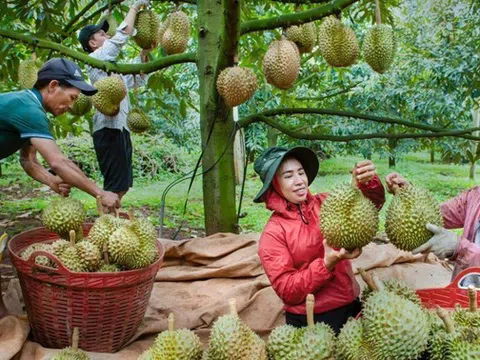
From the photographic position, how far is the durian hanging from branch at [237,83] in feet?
10.3

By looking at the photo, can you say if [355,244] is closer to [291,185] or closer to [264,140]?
[291,185]

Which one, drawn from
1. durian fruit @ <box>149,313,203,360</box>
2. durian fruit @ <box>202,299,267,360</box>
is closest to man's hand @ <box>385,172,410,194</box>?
durian fruit @ <box>202,299,267,360</box>

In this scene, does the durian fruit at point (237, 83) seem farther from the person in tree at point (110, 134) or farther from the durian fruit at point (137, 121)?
the person in tree at point (110, 134)

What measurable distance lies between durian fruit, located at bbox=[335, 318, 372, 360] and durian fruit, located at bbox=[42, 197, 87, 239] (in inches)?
61.3

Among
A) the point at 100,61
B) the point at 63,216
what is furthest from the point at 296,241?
the point at 100,61

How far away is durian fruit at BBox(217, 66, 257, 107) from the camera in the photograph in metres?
3.14

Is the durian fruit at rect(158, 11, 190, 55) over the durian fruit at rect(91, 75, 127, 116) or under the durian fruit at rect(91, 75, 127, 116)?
over

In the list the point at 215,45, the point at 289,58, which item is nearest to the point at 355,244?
the point at 289,58

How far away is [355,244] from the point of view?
2080mm

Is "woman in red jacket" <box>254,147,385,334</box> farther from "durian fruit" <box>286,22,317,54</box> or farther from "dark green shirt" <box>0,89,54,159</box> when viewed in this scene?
"durian fruit" <box>286,22,317,54</box>

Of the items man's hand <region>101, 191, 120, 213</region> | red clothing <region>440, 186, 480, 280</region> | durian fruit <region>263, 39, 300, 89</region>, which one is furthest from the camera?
durian fruit <region>263, 39, 300, 89</region>

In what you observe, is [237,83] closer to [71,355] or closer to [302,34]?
[302,34]

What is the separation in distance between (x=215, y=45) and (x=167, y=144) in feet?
24.1

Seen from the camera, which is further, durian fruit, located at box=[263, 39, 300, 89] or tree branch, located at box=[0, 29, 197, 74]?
tree branch, located at box=[0, 29, 197, 74]
